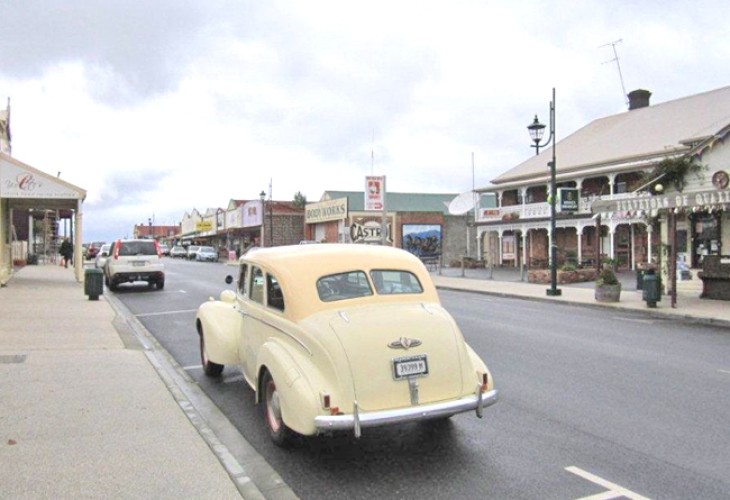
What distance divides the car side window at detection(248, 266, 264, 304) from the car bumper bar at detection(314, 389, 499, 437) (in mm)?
1972

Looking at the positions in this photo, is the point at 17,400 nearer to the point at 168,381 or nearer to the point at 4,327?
the point at 168,381

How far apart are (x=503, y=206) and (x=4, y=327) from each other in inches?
1396

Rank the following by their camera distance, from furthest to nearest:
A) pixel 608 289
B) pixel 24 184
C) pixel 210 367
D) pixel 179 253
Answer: pixel 179 253, pixel 24 184, pixel 608 289, pixel 210 367

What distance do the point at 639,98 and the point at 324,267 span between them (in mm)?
40376

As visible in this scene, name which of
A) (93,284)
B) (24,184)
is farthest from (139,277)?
(93,284)

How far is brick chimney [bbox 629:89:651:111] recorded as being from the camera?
40500 millimetres

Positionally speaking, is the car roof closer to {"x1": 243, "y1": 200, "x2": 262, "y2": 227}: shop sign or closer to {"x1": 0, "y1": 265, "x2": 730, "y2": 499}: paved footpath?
{"x1": 0, "y1": 265, "x2": 730, "y2": 499}: paved footpath

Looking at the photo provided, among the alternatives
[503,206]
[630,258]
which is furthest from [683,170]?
[503,206]

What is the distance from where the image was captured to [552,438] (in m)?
5.84

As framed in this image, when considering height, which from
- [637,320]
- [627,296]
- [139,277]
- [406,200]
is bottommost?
[637,320]

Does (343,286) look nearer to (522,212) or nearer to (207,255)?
(522,212)

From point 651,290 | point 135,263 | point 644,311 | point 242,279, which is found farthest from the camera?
point 135,263

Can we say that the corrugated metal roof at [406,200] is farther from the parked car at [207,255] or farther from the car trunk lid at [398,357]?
the car trunk lid at [398,357]

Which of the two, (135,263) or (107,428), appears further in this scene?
(135,263)
